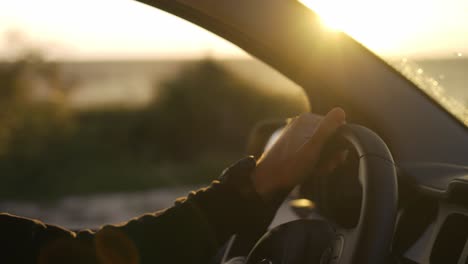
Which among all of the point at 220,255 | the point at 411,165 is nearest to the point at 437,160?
the point at 411,165

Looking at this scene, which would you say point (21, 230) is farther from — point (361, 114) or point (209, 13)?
point (361, 114)

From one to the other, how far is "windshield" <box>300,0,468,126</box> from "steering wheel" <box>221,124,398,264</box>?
355 millimetres

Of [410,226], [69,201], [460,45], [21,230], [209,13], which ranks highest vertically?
[209,13]

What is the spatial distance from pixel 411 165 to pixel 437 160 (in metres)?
0.07

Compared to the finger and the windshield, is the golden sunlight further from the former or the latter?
the finger

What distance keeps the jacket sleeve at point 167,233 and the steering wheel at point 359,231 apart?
8cm

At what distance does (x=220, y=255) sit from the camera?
279cm

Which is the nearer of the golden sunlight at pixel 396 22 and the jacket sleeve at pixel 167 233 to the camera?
the jacket sleeve at pixel 167 233

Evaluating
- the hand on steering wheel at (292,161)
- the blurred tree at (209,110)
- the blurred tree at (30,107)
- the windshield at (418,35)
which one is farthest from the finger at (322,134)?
the blurred tree at (209,110)

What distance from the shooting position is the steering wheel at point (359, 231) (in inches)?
61.2

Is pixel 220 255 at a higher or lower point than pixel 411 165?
lower

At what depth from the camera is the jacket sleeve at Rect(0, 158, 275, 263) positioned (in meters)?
1.85

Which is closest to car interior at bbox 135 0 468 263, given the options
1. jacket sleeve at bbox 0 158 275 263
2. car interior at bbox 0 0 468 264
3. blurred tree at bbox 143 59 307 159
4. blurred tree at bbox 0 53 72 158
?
car interior at bbox 0 0 468 264

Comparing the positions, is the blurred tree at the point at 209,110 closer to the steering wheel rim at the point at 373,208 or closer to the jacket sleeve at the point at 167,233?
the jacket sleeve at the point at 167,233
